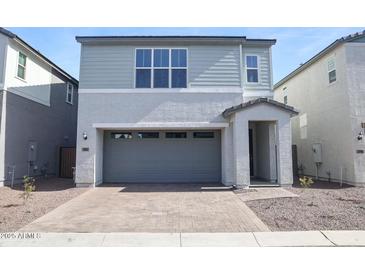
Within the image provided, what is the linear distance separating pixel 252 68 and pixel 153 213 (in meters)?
9.46

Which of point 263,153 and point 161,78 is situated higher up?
point 161,78

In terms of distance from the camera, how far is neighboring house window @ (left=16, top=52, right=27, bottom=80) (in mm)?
14688

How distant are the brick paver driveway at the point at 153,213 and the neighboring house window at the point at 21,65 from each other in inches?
295

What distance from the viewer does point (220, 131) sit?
14727 mm

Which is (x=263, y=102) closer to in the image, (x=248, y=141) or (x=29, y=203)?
(x=248, y=141)

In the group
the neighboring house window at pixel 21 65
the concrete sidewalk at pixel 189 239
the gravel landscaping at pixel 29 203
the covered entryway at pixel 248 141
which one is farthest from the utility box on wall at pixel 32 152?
the covered entryway at pixel 248 141

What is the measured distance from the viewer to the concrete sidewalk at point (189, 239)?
5738mm

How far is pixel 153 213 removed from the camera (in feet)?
27.5

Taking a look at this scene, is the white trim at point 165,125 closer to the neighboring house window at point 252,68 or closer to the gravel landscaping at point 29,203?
the neighboring house window at point 252,68

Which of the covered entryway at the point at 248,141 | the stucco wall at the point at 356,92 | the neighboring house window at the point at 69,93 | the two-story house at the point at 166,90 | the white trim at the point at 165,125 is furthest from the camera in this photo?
the neighboring house window at the point at 69,93

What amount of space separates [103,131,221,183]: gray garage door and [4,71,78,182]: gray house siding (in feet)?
14.1

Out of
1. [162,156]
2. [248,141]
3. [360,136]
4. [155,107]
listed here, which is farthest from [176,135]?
[360,136]

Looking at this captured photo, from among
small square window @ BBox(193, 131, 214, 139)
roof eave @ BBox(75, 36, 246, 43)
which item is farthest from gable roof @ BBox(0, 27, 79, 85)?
small square window @ BBox(193, 131, 214, 139)

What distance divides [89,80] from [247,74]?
25.2 feet
